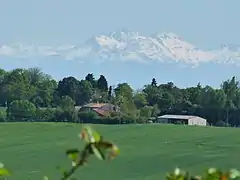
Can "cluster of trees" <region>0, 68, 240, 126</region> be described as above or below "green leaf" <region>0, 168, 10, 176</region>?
above

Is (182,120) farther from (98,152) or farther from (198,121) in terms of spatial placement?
(98,152)

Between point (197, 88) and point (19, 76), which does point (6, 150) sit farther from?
point (19, 76)

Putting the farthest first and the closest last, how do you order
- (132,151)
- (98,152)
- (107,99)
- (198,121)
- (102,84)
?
(102,84) < (107,99) < (198,121) < (132,151) < (98,152)

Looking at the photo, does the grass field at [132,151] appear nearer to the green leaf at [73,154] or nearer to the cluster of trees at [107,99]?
the green leaf at [73,154]

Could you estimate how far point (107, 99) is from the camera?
49.1m

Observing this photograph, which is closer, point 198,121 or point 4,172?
point 4,172

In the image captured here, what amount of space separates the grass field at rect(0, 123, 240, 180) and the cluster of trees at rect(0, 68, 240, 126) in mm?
15390

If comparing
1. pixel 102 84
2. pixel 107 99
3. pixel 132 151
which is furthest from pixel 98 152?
pixel 102 84

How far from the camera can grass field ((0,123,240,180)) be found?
448 inches

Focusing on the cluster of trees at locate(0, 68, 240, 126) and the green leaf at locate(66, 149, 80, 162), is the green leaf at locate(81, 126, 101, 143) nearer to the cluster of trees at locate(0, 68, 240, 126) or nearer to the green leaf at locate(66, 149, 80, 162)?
the green leaf at locate(66, 149, 80, 162)

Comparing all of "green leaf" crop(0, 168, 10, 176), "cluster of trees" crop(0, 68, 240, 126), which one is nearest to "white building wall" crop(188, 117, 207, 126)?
"cluster of trees" crop(0, 68, 240, 126)

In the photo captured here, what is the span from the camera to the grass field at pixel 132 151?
1138 centimetres

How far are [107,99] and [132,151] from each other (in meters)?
35.2

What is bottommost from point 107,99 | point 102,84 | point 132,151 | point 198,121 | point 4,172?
point 132,151
